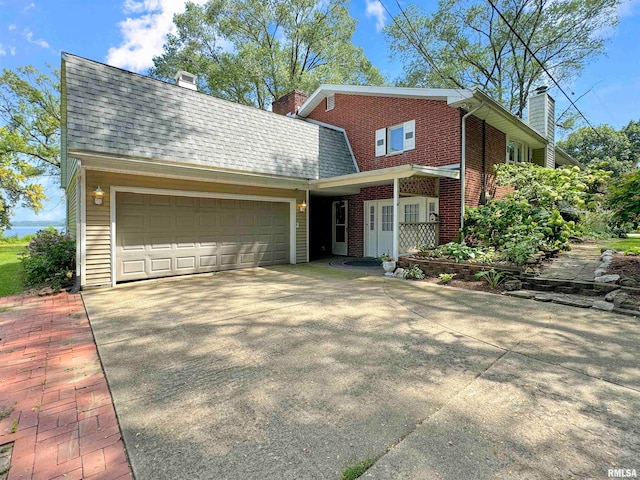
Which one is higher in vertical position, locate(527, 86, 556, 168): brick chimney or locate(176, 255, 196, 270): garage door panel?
locate(527, 86, 556, 168): brick chimney

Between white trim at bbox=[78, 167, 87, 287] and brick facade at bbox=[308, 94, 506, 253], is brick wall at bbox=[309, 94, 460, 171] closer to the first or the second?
brick facade at bbox=[308, 94, 506, 253]

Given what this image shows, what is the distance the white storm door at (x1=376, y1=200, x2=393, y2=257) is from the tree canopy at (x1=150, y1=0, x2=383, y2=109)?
1288 cm

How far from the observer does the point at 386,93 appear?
10375 millimetres

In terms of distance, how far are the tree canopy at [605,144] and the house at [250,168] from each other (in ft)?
60.1

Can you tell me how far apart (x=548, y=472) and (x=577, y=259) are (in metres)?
7.83

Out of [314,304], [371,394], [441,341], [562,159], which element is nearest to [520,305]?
[441,341]

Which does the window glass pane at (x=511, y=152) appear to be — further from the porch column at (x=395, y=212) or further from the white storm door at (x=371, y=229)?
the porch column at (x=395, y=212)

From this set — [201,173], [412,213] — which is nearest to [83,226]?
[201,173]

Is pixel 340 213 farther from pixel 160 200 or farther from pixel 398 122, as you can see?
pixel 160 200

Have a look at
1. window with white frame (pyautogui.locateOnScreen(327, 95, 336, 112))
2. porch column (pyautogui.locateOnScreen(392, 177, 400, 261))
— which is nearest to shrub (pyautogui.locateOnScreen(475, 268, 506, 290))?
porch column (pyautogui.locateOnScreen(392, 177, 400, 261))

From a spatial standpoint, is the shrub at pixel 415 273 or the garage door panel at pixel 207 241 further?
the garage door panel at pixel 207 241

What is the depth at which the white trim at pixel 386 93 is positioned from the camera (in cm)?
846

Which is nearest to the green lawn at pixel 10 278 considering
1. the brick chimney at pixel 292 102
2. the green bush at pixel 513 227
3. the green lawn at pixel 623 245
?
the green bush at pixel 513 227

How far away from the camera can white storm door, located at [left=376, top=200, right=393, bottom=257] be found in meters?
10.7
